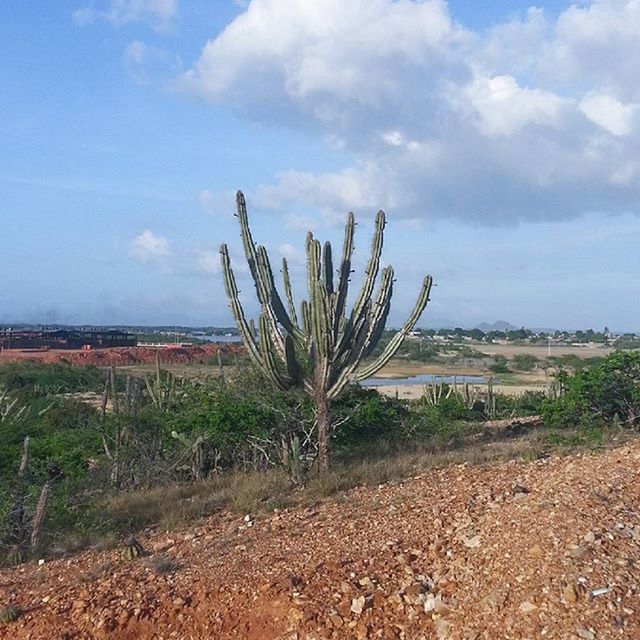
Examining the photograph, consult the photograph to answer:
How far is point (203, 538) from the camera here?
23.4 feet

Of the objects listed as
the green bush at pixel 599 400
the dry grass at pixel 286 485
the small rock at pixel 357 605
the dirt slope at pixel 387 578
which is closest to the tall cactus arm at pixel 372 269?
the dry grass at pixel 286 485

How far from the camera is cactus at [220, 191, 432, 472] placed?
990 centimetres

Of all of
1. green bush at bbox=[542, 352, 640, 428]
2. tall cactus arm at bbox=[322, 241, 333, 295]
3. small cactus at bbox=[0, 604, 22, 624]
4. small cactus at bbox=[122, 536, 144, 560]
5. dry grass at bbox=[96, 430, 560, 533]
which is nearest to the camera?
small cactus at bbox=[0, 604, 22, 624]

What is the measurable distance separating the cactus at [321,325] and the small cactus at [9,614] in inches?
185

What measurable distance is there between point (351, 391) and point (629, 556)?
8265 millimetres

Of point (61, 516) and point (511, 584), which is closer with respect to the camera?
point (511, 584)

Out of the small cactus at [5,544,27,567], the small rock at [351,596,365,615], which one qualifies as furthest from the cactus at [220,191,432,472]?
the small rock at [351,596,365,615]

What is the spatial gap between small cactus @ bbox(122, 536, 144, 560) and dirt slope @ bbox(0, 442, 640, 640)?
0.09 meters

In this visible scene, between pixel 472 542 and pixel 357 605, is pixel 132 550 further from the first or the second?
pixel 472 542

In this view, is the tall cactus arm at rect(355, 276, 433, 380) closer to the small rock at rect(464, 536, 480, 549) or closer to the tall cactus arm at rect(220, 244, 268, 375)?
the tall cactus arm at rect(220, 244, 268, 375)

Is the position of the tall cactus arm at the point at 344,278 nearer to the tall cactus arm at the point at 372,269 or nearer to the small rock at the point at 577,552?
the tall cactus arm at the point at 372,269

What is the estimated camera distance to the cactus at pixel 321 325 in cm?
990

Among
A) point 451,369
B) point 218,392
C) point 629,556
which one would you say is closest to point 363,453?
point 218,392

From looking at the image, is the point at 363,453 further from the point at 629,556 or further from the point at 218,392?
the point at 629,556
